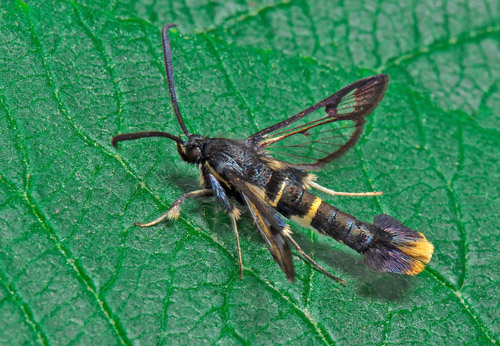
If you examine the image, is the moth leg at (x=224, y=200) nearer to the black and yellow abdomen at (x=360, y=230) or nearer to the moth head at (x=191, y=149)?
the moth head at (x=191, y=149)

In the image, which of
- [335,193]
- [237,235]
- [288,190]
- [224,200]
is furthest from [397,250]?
[224,200]

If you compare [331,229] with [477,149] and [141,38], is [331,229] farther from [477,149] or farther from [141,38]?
[141,38]

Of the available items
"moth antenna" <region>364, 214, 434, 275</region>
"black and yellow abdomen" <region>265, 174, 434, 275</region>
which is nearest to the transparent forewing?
"black and yellow abdomen" <region>265, 174, 434, 275</region>

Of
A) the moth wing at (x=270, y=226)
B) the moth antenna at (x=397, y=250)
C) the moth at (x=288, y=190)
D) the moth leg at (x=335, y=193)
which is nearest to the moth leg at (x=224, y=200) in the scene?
the moth at (x=288, y=190)

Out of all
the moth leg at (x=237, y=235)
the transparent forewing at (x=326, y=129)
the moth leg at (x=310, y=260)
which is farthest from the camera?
the transparent forewing at (x=326, y=129)

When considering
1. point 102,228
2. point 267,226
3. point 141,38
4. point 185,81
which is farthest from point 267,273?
point 141,38

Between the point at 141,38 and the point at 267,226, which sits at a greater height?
the point at 141,38

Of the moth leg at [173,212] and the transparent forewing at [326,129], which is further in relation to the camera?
the transparent forewing at [326,129]
